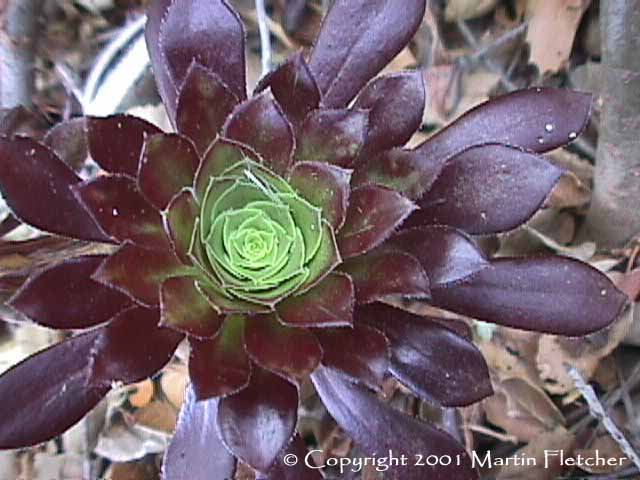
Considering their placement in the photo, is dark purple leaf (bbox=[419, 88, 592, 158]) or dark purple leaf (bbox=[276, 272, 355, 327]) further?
dark purple leaf (bbox=[419, 88, 592, 158])

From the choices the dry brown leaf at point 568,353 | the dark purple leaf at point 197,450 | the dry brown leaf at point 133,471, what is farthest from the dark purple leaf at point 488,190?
the dry brown leaf at point 133,471

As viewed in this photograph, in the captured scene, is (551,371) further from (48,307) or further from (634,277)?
(48,307)

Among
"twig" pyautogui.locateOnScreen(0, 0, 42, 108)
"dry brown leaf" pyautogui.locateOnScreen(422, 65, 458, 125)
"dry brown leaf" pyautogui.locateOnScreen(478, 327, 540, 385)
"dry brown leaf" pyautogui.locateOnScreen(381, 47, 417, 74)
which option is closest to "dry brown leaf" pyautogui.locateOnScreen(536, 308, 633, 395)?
"dry brown leaf" pyautogui.locateOnScreen(478, 327, 540, 385)

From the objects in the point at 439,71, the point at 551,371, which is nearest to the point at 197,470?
the point at 551,371

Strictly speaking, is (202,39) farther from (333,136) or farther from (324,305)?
(324,305)

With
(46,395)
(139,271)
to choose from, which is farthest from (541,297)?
(46,395)

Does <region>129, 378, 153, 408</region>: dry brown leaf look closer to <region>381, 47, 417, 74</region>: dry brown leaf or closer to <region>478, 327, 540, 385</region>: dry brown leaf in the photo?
<region>478, 327, 540, 385</region>: dry brown leaf
